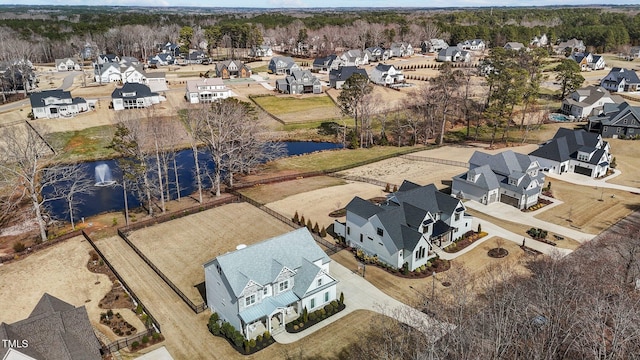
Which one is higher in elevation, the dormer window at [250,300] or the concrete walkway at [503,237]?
the dormer window at [250,300]

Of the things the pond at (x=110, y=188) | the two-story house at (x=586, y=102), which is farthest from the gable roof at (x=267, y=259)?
the two-story house at (x=586, y=102)

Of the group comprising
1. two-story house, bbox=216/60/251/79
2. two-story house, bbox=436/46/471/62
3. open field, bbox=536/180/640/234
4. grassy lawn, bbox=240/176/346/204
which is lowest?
open field, bbox=536/180/640/234

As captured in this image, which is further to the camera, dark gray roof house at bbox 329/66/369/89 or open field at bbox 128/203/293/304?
dark gray roof house at bbox 329/66/369/89

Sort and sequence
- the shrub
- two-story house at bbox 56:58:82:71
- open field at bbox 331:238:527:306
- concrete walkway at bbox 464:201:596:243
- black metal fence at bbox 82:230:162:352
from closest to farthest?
black metal fence at bbox 82:230:162:352
open field at bbox 331:238:527:306
the shrub
concrete walkway at bbox 464:201:596:243
two-story house at bbox 56:58:82:71

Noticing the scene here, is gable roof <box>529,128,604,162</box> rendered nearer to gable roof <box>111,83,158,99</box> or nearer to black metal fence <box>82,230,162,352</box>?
black metal fence <box>82,230,162,352</box>

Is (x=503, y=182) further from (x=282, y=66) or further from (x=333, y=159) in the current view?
(x=282, y=66)

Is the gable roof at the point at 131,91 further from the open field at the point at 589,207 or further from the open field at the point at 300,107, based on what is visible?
the open field at the point at 589,207

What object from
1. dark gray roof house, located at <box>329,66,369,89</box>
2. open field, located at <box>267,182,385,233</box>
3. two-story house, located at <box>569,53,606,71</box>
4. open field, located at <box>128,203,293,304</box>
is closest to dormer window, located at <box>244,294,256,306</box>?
open field, located at <box>128,203,293,304</box>
